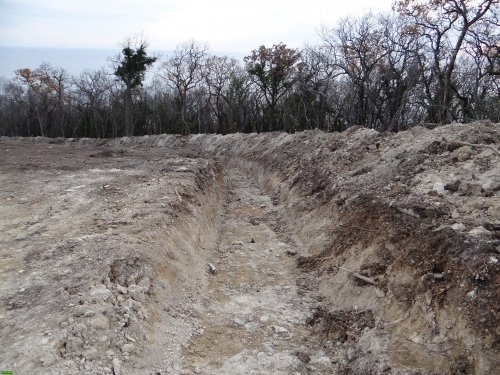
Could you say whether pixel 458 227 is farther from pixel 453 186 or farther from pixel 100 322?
pixel 100 322

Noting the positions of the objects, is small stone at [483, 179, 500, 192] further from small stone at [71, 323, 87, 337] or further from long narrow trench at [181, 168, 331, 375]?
small stone at [71, 323, 87, 337]

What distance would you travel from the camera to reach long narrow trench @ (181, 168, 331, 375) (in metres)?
4.52

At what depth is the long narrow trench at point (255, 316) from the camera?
4516 mm

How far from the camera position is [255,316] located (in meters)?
5.57

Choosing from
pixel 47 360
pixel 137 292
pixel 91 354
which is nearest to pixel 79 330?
pixel 91 354

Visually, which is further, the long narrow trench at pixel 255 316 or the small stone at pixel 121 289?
the small stone at pixel 121 289

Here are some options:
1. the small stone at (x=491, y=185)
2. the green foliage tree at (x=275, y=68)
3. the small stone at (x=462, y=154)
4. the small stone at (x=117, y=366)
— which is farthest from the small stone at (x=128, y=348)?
the green foliage tree at (x=275, y=68)

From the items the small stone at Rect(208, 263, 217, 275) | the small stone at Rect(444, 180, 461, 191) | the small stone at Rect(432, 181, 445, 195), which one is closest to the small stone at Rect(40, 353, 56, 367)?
the small stone at Rect(208, 263, 217, 275)

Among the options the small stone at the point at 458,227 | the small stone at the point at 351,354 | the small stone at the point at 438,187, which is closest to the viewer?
the small stone at the point at 351,354

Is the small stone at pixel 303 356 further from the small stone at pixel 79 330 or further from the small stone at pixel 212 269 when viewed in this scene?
the small stone at pixel 212 269

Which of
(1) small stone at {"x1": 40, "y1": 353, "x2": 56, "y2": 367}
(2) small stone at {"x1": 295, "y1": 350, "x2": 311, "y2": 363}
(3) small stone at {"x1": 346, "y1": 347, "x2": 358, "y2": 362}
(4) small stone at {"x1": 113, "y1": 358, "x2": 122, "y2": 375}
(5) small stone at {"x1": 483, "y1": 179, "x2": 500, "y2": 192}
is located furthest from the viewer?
(5) small stone at {"x1": 483, "y1": 179, "x2": 500, "y2": 192}

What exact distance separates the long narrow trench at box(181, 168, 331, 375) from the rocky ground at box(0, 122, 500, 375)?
24 mm

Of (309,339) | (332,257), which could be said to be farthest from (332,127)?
(309,339)

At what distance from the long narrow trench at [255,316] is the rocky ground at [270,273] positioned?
2cm
